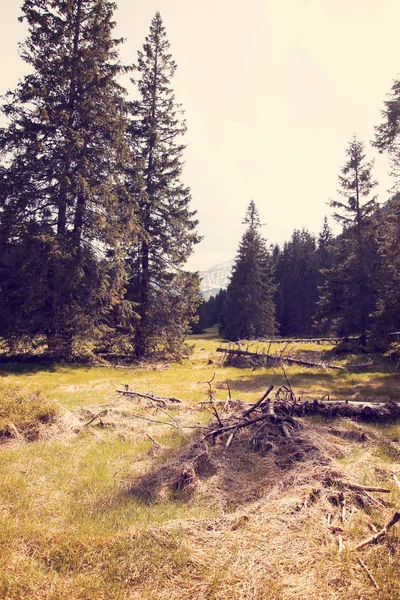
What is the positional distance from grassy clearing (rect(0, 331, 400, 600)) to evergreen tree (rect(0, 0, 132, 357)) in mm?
9277

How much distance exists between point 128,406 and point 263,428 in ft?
13.6

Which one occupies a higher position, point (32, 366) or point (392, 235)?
point (392, 235)

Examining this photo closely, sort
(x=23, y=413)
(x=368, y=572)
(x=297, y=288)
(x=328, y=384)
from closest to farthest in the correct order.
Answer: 1. (x=368, y=572)
2. (x=23, y=413)
3. (x=328, y=384)
4. (x=297, y=288)

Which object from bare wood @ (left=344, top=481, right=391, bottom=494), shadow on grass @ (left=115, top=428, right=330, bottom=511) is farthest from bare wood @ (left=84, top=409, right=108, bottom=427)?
bare wood @ (left=344, top=481, right=391, bottom=494)

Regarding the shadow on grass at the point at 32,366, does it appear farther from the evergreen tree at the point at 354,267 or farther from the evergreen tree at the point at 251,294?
the evergreen tree at the point at 251,294

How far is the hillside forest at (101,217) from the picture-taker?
15500mm

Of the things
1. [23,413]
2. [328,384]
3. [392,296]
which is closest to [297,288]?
[392,296]

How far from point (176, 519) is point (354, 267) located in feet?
76.5

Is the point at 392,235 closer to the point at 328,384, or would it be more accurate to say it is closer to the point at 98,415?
the point at 328,384

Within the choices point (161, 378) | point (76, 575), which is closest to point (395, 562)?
point (76, 575)

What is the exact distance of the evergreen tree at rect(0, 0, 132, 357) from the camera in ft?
50.8

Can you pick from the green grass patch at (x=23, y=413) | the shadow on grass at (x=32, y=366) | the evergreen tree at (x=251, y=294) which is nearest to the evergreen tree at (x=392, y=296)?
the green grass patch at (x=23, y=413)

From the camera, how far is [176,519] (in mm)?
3982

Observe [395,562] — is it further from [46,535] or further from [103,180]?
[103,180]
